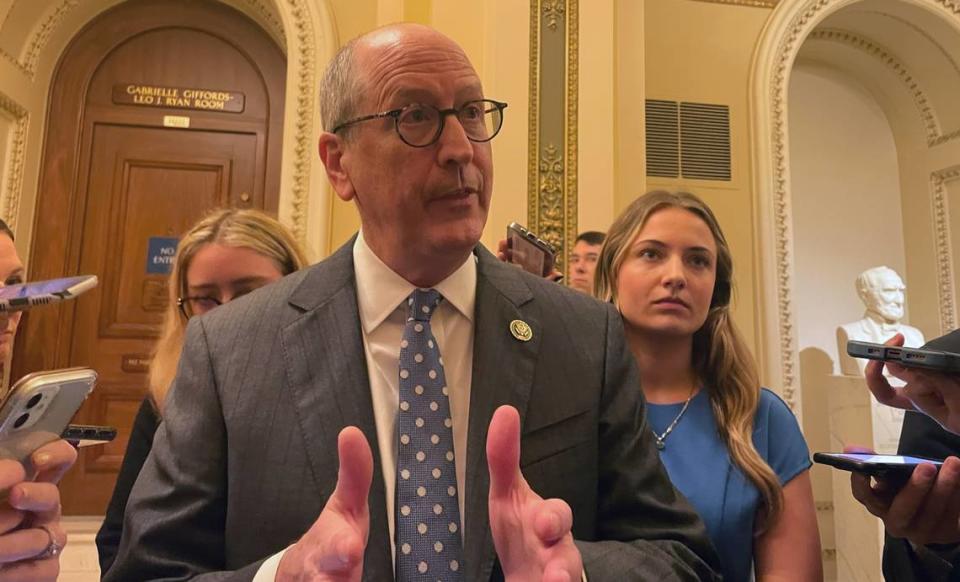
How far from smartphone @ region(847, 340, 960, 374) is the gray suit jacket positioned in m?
0.34

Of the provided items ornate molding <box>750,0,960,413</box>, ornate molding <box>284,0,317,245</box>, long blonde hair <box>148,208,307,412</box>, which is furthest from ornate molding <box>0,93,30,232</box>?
ornate molding <box>750,0,960,413</box>

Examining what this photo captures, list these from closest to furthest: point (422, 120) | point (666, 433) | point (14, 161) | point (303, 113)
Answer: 1. point (422, 120)
2. point (666, 433)
3. point (303, 113)
4. point (14, 161)

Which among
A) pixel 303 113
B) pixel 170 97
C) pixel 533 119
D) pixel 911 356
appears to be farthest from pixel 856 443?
pixel 170 97

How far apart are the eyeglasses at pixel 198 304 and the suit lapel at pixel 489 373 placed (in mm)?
724

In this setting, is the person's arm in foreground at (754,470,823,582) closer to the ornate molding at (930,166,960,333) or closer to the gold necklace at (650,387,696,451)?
the gold necklace at (650,387,696,451)

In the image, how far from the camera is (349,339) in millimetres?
1041

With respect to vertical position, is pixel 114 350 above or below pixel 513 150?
below

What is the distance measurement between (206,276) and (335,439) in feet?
2.62

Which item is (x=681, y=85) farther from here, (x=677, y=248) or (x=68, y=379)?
(x=68, y=379)

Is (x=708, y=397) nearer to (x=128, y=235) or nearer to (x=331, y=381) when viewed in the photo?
(x=331, y=381)

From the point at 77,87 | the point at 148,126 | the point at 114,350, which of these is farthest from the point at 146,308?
the point at 77,87

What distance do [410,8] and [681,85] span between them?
1.96m

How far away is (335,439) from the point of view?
96 cm

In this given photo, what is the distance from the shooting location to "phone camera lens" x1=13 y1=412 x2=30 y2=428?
0.75 m
